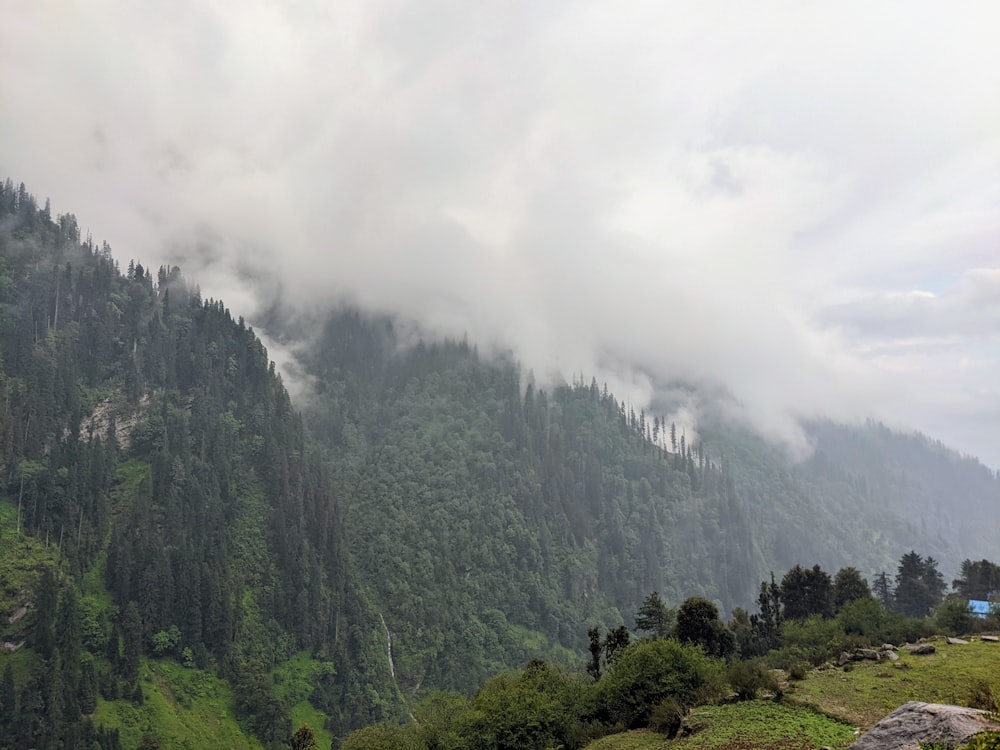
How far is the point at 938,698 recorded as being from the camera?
126ft

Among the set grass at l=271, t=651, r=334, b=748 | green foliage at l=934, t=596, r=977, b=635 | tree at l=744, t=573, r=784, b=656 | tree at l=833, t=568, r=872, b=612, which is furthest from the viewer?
grass at l=271, t=651, r=334, b=748

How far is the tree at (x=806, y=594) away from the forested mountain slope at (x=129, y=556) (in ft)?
362

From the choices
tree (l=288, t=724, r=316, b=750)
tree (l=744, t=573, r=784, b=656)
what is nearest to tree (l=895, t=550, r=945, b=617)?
tree (l=744, t=573, r=784, b=656)

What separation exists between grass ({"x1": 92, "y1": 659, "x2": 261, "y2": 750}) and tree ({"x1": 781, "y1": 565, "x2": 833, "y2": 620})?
375ft

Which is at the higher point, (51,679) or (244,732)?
(51,679)

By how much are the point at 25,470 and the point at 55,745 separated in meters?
71.8

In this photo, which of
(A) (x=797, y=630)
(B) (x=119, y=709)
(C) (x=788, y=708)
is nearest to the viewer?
(C) (x=788, y=708)

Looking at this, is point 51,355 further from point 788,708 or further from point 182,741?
point 788,708

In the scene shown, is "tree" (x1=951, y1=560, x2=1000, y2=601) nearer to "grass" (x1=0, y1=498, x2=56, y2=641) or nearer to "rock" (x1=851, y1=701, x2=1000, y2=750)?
"rock" (x1=851, y1=701, x2=1000, y2=750)

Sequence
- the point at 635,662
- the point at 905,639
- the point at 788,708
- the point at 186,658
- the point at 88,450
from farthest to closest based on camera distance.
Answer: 1. the point at 88,450
2. the point at 186,658
3. the point at 905,639
4. the point at 635,662
5. the point at 788,708

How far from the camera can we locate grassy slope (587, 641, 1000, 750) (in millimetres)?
36500

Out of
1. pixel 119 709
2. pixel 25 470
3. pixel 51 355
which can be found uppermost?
pixel 51 355

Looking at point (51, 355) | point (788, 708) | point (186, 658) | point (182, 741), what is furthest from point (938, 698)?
point (51, 355)

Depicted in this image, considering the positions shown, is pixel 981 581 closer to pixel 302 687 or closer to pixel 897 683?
pixel 897 683
